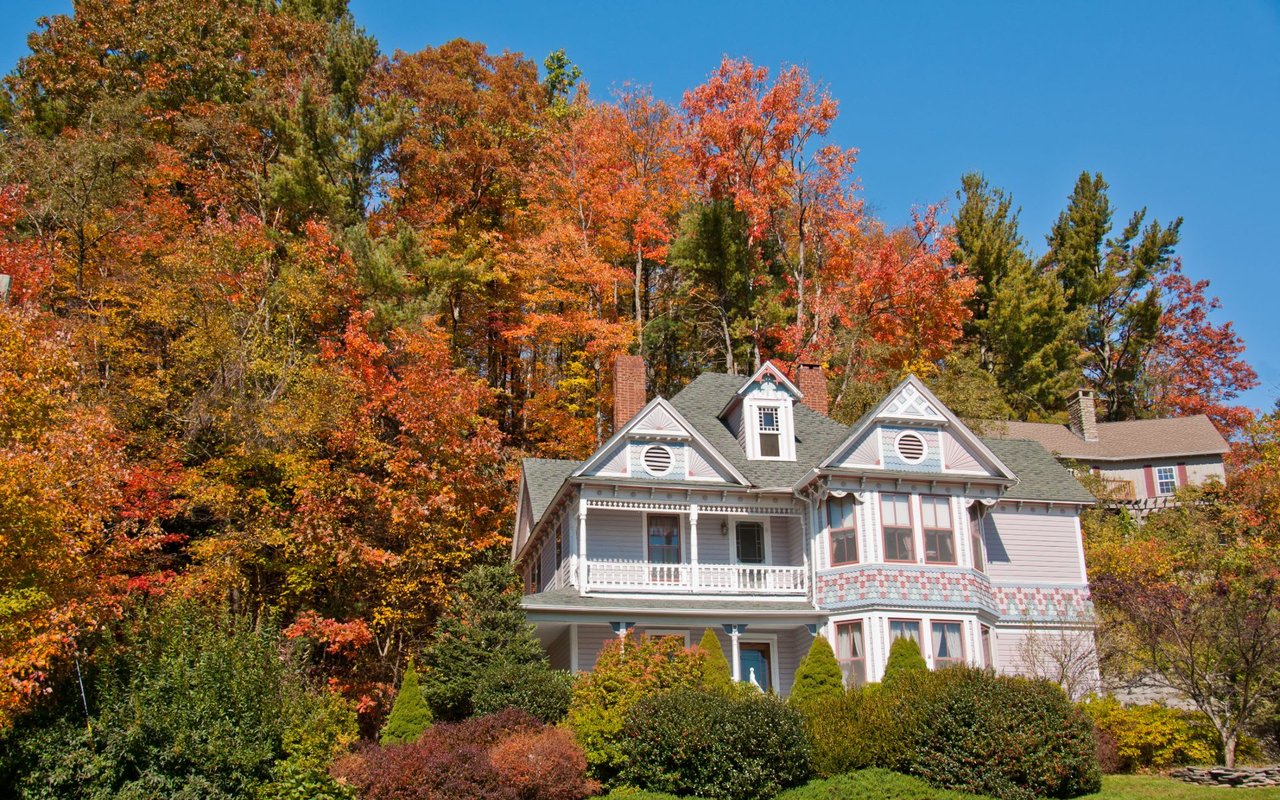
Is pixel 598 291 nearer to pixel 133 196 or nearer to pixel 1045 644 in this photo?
pixel 133 196

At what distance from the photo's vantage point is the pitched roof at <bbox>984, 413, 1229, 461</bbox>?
47.0 meters

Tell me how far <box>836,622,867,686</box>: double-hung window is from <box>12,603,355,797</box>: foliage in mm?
11552

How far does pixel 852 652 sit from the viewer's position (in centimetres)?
2519

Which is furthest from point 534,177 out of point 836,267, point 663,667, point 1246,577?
point 1246,577

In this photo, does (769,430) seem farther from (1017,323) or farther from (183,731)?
(1017,323)

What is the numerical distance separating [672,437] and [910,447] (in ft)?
18.8

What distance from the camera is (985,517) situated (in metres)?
28.0

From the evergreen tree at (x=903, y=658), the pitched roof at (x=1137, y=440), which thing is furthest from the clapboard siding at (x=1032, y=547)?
the pitched roof at (x=1137, y=440)

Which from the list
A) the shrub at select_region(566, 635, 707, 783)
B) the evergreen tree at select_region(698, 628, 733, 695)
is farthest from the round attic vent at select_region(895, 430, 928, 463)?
the shrub at select_region(566, 635, 707, 783)

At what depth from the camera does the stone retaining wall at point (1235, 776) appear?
19.6 meters

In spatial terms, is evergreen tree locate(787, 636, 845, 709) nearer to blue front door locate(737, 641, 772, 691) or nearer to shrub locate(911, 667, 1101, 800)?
shrub locate(911, 667, 1101, 800)

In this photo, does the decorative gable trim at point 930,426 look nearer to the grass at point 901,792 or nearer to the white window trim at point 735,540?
the white window trim at point 735,540

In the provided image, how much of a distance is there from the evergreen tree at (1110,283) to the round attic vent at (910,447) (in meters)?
31.5

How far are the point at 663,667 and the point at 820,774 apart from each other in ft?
12.0
